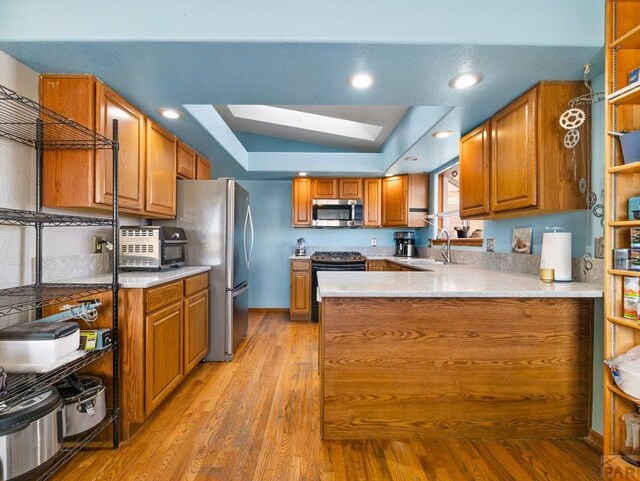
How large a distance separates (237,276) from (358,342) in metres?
1.72

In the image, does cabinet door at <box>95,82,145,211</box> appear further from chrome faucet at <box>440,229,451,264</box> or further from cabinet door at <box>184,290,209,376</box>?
chrome faucet at <box>440,229,451,264</box>

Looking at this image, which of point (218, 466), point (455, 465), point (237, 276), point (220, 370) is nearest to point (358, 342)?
point (455, 465)

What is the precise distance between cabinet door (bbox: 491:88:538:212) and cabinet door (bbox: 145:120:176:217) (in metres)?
2.57

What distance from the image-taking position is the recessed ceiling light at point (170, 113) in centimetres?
224

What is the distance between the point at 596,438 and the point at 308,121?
3.63 m

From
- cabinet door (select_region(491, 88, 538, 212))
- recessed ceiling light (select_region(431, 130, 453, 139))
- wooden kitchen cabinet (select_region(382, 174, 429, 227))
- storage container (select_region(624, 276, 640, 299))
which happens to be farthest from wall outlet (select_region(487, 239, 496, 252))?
wooden kitchen cabinet (select_region(382, 174, 429, 227))

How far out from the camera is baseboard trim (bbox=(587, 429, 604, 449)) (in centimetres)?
163

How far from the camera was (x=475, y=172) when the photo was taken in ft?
8.11

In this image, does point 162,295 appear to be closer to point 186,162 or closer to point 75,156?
point 75,156

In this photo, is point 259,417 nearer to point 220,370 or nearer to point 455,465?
point 220,370

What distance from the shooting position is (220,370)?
2615 mm

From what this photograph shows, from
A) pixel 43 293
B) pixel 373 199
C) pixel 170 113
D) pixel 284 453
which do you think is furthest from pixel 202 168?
pixel 284 453

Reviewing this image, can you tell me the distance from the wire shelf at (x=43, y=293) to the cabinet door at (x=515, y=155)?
249 cm

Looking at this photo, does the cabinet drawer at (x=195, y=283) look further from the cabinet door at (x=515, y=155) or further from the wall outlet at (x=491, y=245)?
the wall outlet at (x=491, y=245)
